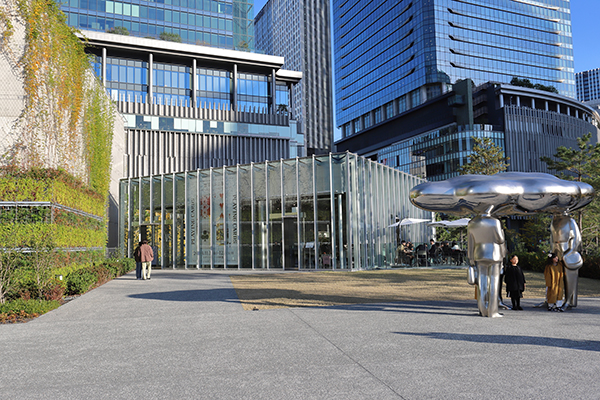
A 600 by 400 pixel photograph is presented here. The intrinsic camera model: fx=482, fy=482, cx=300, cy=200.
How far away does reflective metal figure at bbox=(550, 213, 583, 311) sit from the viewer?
1034cm

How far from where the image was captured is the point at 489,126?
80.9 m

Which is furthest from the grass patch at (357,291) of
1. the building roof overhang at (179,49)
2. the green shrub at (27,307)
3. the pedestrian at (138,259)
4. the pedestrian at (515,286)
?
the building roof overhang at (179,49)

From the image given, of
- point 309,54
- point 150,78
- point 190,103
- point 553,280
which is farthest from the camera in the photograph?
point 309,54

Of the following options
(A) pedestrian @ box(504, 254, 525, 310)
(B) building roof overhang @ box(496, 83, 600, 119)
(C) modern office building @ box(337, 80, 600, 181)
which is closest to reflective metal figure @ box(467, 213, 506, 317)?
(A) pedestrian @ box(504, 254, 525, 310)

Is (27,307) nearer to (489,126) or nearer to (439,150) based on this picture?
(489,126)

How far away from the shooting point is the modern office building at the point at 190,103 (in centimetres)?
4147

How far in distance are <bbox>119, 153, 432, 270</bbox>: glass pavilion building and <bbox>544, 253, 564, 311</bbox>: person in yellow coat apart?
12.4m

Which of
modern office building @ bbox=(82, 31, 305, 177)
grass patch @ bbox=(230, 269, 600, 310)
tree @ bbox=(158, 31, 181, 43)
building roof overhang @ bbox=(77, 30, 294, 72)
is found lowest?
grass patch @ bbox=(230, 269, 600, 310)

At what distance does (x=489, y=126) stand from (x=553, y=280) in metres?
76.5

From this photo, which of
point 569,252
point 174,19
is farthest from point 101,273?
point 174,19

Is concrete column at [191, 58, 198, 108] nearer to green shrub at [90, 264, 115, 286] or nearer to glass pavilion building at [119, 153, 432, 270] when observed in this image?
glass pavilion building at [119, 153, 432, 270]

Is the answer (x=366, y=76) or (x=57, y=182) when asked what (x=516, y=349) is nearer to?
(x=57, y=182)

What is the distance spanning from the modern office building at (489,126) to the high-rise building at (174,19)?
40.6 metres

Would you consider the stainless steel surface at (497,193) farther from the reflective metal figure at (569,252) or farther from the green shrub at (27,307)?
the green shrub at (27,307)
